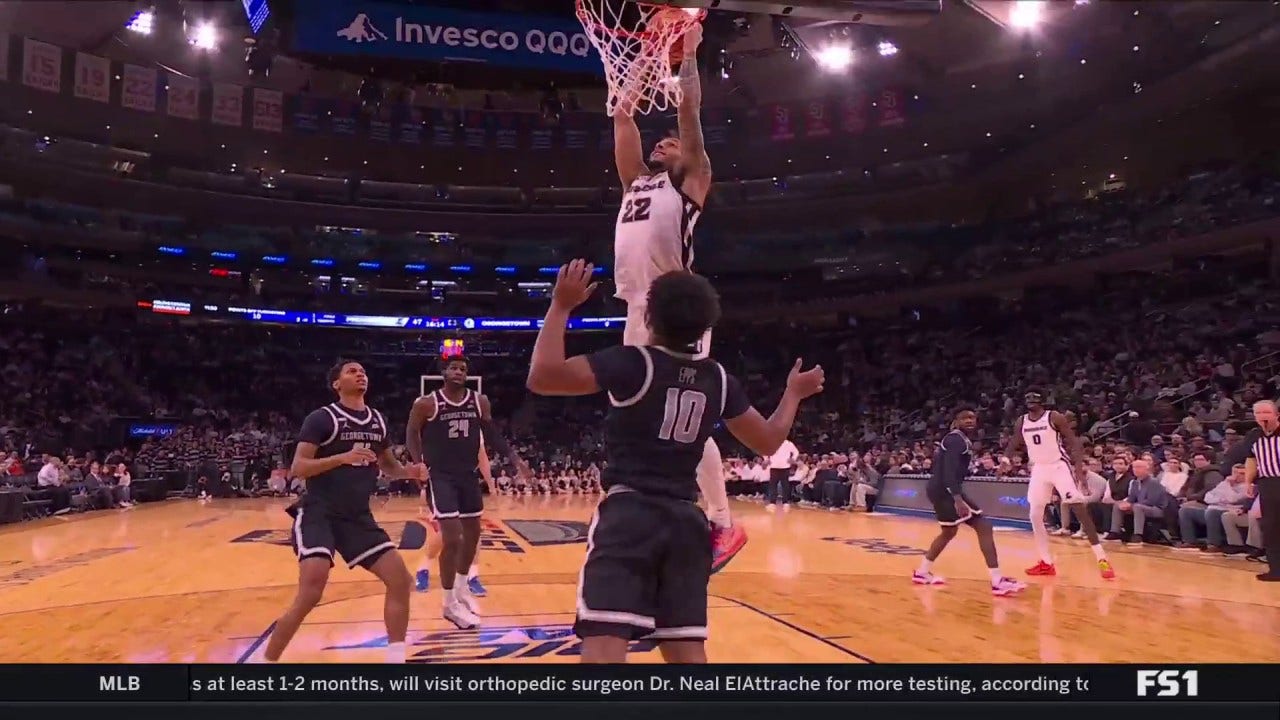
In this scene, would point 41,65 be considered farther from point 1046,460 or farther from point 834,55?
point 1046,460

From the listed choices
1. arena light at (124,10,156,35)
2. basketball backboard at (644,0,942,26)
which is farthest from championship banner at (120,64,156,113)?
basketball backboard at (644,0,942,26)

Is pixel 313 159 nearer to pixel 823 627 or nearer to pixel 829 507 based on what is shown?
pixel 829 507

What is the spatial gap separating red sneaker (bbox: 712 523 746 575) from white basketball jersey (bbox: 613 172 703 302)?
4.63ft

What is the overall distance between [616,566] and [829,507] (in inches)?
730

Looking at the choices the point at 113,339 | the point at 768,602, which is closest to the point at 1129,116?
the point at 768,602

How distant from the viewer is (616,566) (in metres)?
2.92

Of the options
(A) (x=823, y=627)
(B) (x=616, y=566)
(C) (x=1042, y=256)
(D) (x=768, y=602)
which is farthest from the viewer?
(C) (x=1042, y=256)

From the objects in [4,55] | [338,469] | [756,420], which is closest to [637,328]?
[756,420]

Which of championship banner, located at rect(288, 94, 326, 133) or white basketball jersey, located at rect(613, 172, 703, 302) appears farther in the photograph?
championship banner, located at rect(288, 94, 326, 133)

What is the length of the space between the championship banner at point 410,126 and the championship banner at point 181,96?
5.62 meters

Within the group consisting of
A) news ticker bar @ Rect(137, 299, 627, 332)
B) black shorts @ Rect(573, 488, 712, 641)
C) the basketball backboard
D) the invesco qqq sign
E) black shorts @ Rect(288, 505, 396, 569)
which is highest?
the invesco qqq sign

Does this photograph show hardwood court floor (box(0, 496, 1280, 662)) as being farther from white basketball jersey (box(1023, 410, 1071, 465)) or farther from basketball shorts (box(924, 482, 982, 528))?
white basketball jersey (box(1023, 410, 1071, 465))

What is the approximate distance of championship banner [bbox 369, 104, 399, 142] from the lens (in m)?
26.9

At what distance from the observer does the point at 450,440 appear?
268 inches
